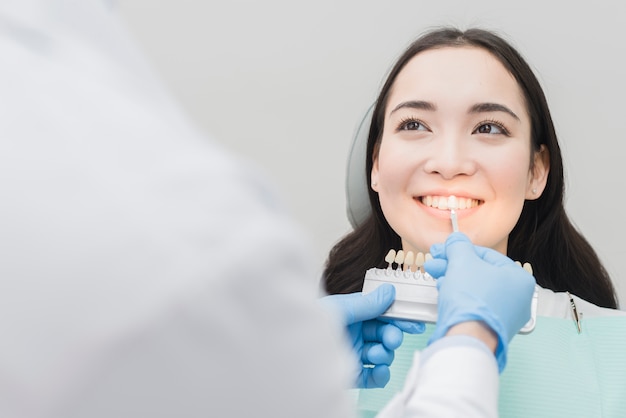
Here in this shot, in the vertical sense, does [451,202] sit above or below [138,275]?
above

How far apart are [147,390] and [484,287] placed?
2.25ft

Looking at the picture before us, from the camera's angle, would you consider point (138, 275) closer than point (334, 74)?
Yes

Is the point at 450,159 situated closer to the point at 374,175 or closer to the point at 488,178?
the point at 488,178

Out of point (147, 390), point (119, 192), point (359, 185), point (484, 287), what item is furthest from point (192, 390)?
point (359, 185)

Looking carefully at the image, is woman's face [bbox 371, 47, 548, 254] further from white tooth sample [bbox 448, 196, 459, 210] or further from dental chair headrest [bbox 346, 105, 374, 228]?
dental chair headrest [bbox 346, 105, 374, 228]

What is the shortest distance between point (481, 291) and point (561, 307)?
64 cm

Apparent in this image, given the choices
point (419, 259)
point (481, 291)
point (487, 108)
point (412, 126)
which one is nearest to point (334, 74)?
point (412, 126)

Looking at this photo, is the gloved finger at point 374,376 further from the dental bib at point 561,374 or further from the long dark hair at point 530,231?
the long dark hair at point 530,231

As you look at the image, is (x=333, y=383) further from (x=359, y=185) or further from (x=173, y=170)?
(x=359, y=185)

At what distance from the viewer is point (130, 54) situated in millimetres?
621

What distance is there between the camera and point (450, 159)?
5.13 ft

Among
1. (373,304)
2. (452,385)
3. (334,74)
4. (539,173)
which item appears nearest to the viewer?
(452,385)

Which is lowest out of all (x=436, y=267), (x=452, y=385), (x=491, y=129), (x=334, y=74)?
(x=452, y=385)

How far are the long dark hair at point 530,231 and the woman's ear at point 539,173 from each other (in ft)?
0.04
